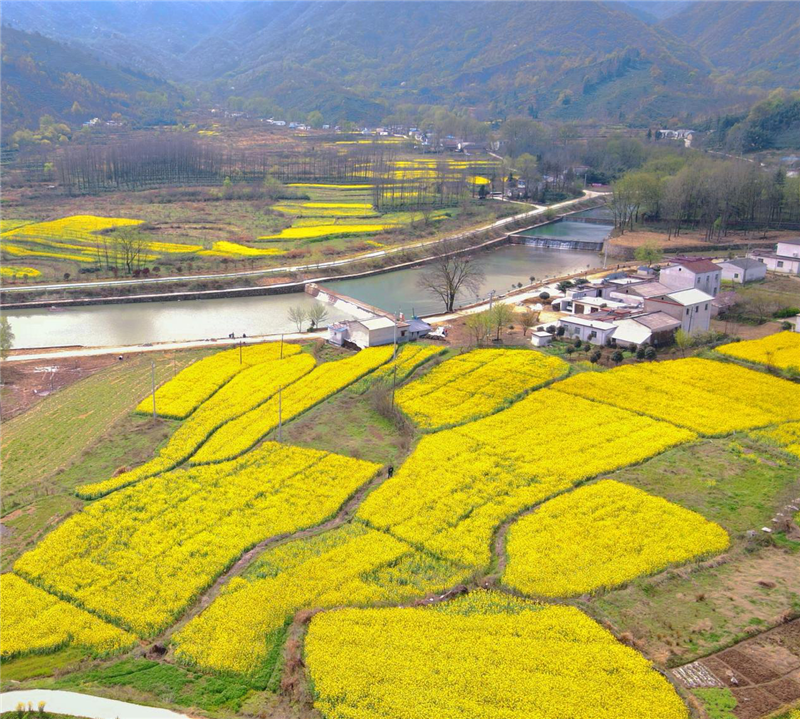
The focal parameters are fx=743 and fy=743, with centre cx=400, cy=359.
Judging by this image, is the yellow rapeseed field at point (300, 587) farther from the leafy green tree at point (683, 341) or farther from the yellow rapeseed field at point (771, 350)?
the yellow rapeseed field at point (771, 350)

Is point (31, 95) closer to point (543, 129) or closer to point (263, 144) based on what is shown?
point (263, 144)

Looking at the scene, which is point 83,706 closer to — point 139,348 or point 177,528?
point 177,528

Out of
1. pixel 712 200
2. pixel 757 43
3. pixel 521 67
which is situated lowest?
pixel 712 200

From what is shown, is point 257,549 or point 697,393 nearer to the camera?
point 257,549

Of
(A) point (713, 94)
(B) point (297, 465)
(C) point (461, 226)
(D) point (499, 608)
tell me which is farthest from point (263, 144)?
(D) point (499, 608)

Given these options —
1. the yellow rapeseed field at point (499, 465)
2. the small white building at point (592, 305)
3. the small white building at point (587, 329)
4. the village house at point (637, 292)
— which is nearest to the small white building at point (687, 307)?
the village house at point (637, 292)

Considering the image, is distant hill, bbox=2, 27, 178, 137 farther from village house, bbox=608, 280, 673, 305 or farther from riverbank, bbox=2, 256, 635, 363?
village house, bbox=608, 280, 673, 305

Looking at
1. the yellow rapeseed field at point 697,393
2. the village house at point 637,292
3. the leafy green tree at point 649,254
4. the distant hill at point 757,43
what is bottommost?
the yellow rapeseed field at point 697,393

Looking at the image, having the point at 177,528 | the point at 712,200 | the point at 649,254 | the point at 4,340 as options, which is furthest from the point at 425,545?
the point at 712,200
